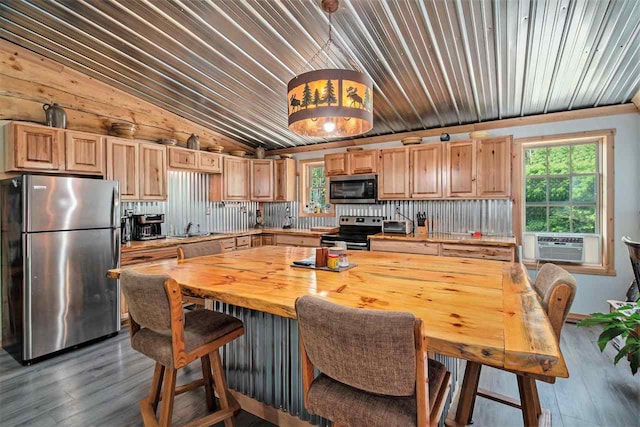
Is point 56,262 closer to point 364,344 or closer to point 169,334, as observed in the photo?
point 169,334

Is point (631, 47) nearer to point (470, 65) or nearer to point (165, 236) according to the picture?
point (470, 65)

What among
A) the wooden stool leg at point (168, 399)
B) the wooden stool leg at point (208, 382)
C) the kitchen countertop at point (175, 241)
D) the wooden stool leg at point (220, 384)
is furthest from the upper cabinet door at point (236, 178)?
the wooden stool leg at point (168, 399)

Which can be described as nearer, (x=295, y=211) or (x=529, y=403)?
(x=529, y=403)

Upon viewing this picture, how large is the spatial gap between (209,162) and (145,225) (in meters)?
1.28

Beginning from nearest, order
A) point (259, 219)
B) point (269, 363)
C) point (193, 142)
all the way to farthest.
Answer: point (269, 363) → point (193, 142) → point (259, 219)

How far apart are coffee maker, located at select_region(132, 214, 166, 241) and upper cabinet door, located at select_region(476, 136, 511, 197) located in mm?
4081

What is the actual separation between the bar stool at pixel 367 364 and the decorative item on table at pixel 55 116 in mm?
3541

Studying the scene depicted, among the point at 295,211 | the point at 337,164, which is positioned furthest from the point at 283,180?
the point at 337,164

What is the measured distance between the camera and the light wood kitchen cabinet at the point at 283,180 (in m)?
5.46

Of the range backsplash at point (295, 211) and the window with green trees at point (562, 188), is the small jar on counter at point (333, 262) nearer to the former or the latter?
the range backsplash at point (295, 211)

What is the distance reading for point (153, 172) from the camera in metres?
3.96

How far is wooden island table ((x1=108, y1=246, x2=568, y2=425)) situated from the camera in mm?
977

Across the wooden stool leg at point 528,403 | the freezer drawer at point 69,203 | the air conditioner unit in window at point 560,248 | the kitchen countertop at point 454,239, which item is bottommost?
the wooden stool leg at point 528,403

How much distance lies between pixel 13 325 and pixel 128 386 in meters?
1.47
